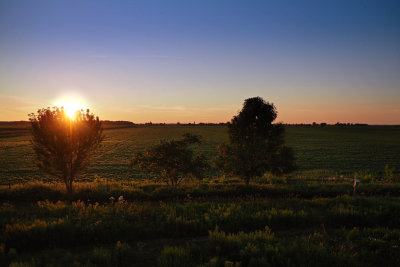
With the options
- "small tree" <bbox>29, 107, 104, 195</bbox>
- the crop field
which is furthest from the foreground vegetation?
"small tree" <bbox>29, 107, 104, 195</bbox>

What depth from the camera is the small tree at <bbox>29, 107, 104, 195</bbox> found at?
1284 cm

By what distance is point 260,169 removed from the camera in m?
14.7

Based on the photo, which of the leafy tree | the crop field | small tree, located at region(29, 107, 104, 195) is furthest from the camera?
the leafy tree

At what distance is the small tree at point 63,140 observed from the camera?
42.1 ft

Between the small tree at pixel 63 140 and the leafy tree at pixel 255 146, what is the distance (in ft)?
30.9

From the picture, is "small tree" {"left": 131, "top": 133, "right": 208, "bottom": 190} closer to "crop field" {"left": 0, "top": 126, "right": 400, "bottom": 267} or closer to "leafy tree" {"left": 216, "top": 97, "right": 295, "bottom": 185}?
"crop field" {"left": 0, "top": 126, "right": 400, "bottom": 267}

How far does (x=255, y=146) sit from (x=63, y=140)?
41.8ft

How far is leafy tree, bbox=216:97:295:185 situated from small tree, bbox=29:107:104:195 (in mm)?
9414

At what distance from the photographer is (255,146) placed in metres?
14.5

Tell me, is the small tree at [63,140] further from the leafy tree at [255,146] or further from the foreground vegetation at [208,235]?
the leafy tree at [255,146]

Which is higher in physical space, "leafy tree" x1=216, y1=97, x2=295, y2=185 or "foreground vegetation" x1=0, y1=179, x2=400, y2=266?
"leafy tree" x1=216, y1=97, x2=295, y2=185

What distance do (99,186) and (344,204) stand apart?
1542 cm

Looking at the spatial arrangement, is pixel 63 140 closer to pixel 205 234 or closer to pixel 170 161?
pixel 170 161

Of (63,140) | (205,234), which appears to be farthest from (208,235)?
(63,140)
